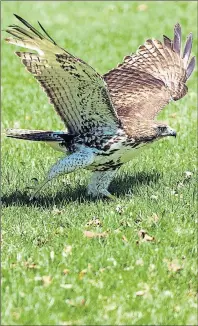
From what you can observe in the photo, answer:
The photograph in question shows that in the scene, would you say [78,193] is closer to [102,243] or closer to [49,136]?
[49,136]

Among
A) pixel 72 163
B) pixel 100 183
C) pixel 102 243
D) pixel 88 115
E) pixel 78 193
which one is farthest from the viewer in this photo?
pixel 78 193

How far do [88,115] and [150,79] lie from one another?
5.35 feet

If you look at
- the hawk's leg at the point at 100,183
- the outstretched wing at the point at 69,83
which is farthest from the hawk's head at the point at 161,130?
the hawk's leg at the point at 100,183

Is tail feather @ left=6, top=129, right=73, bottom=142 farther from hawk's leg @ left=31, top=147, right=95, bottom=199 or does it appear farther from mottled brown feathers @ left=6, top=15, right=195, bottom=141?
hawk's leg @ left=31, top=147, right=95, bottom=199

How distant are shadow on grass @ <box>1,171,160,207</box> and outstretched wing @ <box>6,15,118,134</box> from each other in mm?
655

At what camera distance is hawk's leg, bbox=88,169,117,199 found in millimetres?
8469

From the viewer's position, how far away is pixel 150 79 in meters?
9.65

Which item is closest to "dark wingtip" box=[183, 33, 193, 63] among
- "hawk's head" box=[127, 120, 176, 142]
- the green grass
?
the green grass

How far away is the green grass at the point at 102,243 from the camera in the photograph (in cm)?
602

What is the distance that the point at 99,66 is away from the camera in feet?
48.9

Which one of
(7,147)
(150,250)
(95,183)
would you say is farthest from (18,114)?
(150,250)

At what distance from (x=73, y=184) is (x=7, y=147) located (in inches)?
82.3

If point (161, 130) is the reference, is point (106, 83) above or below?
above

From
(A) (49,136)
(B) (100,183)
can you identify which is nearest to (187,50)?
(B) (100,183)
